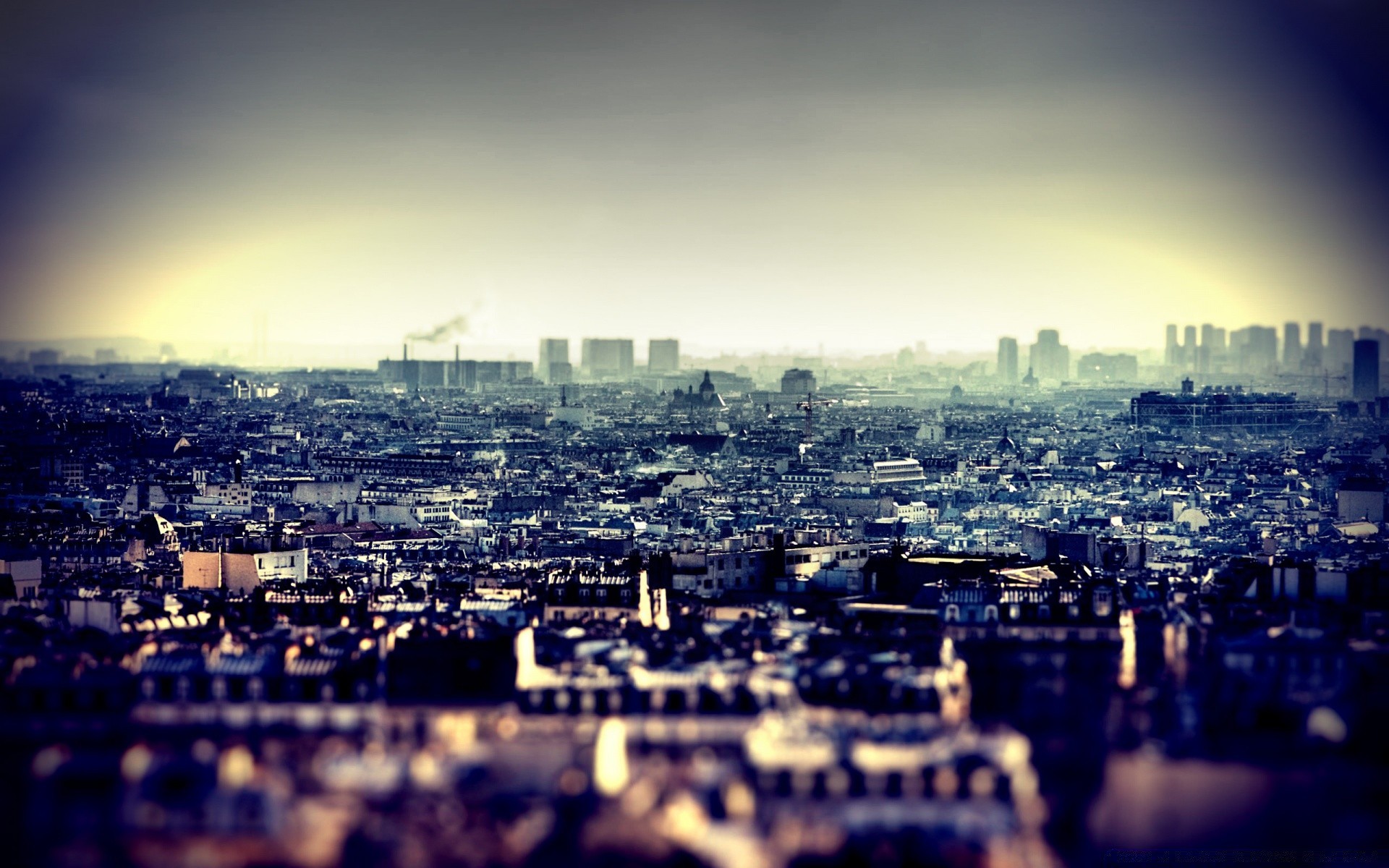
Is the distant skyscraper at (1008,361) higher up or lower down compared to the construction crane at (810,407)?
higher up

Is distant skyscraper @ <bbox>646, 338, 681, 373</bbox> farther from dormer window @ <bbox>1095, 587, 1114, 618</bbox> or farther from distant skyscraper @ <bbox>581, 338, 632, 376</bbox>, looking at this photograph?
dormer window @ <bbox>1095, 587, 1114, 618</bbox>

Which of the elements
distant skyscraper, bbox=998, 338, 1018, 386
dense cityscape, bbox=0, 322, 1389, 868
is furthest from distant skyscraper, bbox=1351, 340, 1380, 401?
dense cityscape, bbox=0, 322, 1389, 868

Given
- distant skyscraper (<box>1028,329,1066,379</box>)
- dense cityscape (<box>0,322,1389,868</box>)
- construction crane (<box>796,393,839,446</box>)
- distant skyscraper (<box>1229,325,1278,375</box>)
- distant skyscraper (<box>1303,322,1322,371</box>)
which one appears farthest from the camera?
construction crane (<box>796,393,839,446</box>)

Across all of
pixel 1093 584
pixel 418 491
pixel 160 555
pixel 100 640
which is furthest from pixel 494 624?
pixel 418 491

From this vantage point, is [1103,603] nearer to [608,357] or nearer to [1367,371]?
[1367,371]

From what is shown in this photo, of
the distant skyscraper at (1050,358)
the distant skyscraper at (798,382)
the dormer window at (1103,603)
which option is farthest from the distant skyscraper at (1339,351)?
the dormer window at (1103,603)

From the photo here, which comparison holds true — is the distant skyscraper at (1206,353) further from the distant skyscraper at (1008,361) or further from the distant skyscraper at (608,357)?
the distant skyscraper at (608,357)

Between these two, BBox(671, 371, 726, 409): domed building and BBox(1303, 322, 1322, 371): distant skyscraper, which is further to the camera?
BBox(671, 371, 726, 409): domed building

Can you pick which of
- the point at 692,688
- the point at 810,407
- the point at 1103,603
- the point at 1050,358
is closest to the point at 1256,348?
the point at 1050,358
